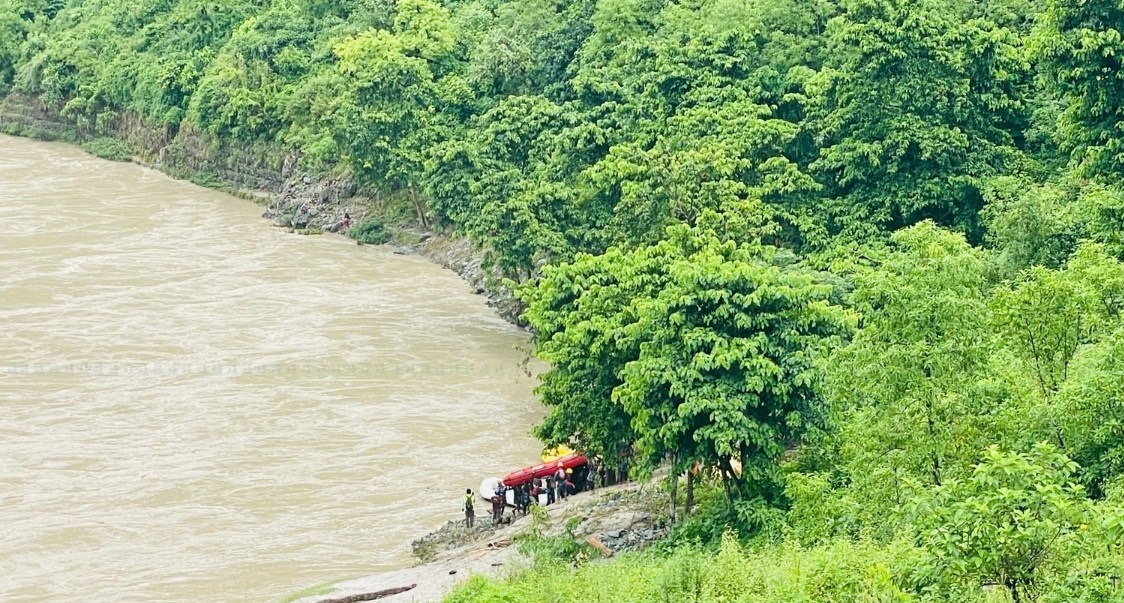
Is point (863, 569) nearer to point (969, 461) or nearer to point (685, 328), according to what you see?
point (969, 461)

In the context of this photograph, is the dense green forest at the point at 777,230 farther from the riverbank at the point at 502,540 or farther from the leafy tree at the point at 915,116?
the riverbank at the point at 502,540

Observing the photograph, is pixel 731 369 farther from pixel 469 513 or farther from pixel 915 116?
pixel 915 116

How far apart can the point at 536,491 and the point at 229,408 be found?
8.53 m

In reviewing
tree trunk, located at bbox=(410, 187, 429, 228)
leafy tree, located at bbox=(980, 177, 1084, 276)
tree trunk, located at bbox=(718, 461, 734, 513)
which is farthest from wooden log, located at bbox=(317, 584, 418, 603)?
tree trunk, located at bbox=(410, 187, 429, 228)

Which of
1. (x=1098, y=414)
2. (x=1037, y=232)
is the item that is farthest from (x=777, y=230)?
(x=1098, y=414)

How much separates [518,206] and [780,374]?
15.9 metres

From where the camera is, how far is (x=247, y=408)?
31.9 meters

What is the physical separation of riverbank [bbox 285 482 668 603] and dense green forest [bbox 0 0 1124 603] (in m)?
0.78

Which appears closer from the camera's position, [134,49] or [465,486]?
[465,486]

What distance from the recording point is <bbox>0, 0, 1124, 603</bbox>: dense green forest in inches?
622

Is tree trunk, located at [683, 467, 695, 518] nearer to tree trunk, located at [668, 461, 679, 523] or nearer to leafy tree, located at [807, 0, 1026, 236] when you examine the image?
tree trunk, located at [668, 461, 679, 523]

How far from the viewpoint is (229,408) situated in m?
31.8

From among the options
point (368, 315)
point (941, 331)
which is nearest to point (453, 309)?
point (368, 315)

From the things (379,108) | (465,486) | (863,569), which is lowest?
(465,486)
